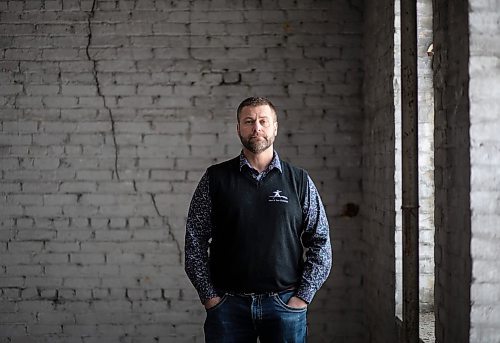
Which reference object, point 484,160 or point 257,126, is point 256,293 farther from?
point 484,160

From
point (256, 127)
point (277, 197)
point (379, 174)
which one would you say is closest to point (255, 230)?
point (277, 197)

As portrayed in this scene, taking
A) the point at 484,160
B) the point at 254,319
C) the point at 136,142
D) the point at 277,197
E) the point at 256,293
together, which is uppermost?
the point at 136,142

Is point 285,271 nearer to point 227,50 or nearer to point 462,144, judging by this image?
point 462,144

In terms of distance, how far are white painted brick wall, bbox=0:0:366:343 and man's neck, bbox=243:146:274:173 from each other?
1.37 metres

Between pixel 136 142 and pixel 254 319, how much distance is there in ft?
5.91

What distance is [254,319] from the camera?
234 cm

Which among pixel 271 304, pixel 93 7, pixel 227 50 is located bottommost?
pixel 271 304

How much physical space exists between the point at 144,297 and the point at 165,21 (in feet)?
5.74

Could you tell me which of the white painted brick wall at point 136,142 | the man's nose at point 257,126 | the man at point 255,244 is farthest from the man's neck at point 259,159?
the white painted brick wall at point 136,142

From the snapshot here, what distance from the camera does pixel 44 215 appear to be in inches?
150

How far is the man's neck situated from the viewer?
2412 mm

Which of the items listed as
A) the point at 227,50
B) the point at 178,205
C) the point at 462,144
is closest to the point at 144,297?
the point at 178,205

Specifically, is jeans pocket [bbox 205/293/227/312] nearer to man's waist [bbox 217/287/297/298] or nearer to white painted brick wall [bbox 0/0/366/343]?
man's waist [bbox 217/287/297/298]

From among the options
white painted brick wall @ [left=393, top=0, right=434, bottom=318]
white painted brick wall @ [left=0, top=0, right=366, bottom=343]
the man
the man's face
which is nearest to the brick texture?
white painted brick wall @ [left=393, top=0, right=434, bottom=318]
